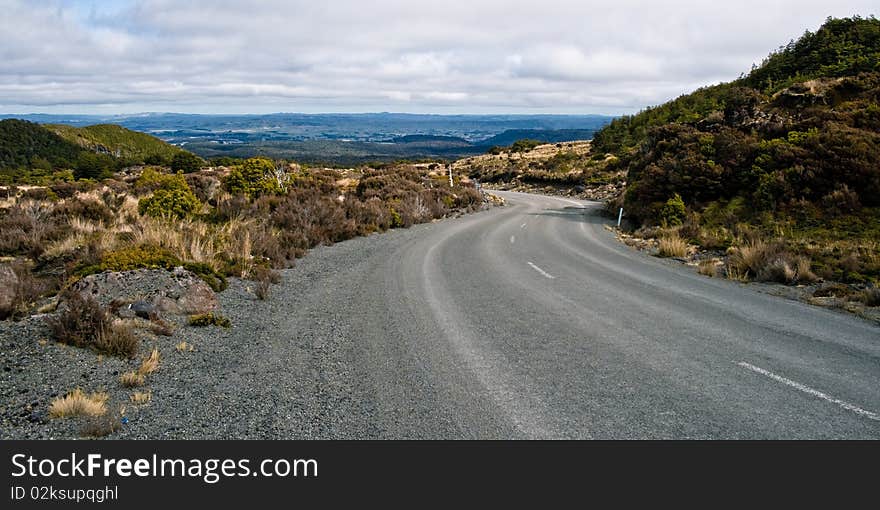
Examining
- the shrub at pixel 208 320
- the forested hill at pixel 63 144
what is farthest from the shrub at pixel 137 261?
the forested hill at pixel 63 144

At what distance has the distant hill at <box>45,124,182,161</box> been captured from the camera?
436 feet

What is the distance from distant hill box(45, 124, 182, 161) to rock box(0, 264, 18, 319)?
137 m

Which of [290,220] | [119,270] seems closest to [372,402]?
[119,270]

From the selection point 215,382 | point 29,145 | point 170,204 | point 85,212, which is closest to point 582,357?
point 215,382

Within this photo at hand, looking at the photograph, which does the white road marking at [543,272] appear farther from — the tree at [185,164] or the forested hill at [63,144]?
the forested hill at [63,144]

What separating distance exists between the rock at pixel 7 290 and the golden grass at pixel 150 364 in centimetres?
292

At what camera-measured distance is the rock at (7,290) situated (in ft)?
25.4

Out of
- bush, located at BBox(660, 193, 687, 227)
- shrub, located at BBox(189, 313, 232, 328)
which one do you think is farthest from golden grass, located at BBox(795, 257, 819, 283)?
shrub, located at BBox(189, 313, 232, 328)

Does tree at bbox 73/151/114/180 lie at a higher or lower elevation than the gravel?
higher

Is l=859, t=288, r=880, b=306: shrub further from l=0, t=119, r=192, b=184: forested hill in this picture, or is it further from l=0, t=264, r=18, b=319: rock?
l=0, t=119, r=192, b=184: forested hill

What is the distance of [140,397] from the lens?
18.1ft

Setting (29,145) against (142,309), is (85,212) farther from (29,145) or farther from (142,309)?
(29,145)
